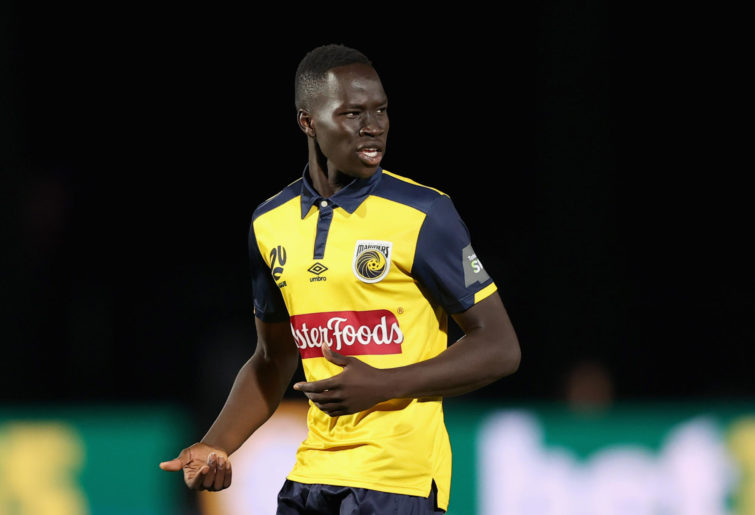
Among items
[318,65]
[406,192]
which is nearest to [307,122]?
[318,65]

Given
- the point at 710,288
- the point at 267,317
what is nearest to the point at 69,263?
the point at 710,288

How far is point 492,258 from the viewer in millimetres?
11391

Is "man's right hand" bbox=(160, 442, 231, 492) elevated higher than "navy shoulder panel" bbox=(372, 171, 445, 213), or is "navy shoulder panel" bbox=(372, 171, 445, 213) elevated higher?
"navy shoulder panel" bbox=(372, 171, 445, 213)

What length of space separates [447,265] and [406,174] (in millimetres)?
10060

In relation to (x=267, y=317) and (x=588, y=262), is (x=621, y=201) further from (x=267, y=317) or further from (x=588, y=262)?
(x=267, y=317)

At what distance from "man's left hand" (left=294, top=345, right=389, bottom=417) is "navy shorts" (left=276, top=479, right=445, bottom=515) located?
12.3 inches

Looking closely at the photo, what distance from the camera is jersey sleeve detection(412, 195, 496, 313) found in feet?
10.4

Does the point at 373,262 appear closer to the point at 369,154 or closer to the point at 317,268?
the point at 317,268

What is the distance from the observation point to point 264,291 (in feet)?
11.6

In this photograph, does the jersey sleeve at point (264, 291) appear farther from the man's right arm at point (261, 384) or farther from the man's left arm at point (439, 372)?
the man's left arm at point (439, 372)

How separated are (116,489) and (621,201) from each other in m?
6.65

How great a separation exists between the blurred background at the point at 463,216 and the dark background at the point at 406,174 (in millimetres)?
31

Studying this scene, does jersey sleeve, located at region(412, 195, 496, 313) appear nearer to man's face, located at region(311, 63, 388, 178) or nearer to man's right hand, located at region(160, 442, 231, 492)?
man's face, located at region(311, 63, 388, 178)

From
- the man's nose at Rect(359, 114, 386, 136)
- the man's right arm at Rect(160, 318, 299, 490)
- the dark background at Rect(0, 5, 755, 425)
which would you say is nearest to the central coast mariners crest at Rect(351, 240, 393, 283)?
the man's nose at Rect(359, 114, 386, 136)
